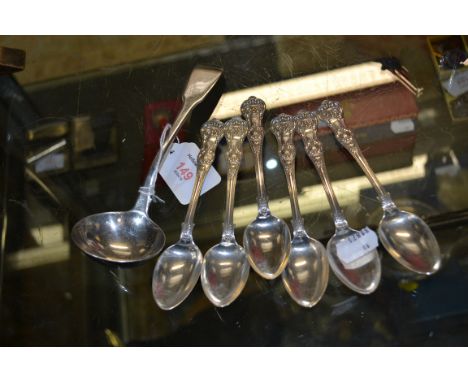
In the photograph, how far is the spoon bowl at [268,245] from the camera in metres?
0.96

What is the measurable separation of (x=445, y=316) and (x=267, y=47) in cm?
80

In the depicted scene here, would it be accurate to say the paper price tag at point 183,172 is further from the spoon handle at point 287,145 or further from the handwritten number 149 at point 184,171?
the spoon handle at point 287,145

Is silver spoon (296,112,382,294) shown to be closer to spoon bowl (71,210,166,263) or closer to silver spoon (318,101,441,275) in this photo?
silver spoon (318,101,441,275)

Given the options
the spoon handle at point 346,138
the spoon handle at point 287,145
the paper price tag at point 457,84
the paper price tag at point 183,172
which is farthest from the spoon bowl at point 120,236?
the paper price tag at point 457,84

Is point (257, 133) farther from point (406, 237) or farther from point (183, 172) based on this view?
point (406, 237)

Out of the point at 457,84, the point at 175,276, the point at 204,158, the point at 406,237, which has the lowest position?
the point at 175,276

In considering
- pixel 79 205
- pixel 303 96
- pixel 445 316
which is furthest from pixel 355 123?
pixel 79 205

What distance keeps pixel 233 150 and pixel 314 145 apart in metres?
0.20

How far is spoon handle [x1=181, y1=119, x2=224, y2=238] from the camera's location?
1.03m

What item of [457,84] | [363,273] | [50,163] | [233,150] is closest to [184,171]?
[233,150]

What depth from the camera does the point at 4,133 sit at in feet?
3.93

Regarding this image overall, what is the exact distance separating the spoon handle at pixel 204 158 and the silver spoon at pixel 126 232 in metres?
0.07

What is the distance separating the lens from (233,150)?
1.08m

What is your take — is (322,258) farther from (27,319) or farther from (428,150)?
(27,319)
